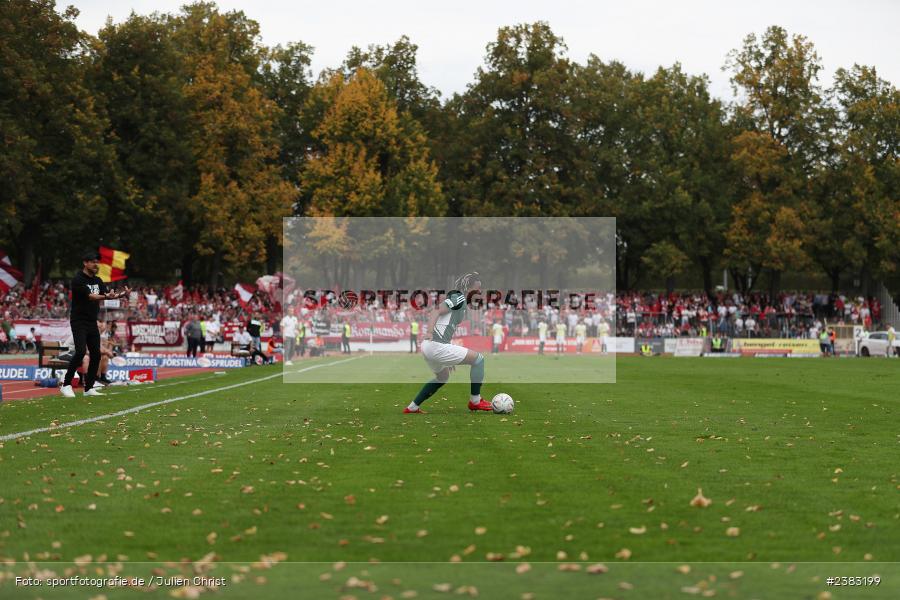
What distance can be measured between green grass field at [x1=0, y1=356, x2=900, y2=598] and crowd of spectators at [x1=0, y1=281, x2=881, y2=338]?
3768 centimetres

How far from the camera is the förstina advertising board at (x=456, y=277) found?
56.8 meters

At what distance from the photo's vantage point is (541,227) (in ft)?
237

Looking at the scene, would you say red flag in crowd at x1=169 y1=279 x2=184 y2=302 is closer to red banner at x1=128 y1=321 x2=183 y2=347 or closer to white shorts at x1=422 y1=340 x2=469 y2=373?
red banner at x1=128 y1=321 x2=183 y2=347

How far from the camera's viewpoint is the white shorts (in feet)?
59.0

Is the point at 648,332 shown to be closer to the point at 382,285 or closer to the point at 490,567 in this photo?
the point at 382,285

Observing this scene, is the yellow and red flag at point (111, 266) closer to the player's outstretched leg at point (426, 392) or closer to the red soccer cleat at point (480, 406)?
the player's outstretched leg at point (426, 392)

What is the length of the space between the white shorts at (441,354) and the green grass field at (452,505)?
121 centimetres

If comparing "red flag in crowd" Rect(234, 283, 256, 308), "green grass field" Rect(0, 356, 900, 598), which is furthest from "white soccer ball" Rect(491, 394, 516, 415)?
"red flag in crowd" Rect(234, 283, 256, 308)

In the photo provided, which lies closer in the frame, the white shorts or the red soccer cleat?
the white shorts

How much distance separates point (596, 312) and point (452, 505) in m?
56.0

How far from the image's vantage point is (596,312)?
63.9 metres

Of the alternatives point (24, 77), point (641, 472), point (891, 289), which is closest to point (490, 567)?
point (641, 472)

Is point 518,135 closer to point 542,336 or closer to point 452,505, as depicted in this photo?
point 542,336

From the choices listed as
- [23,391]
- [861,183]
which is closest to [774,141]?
[861,183]
